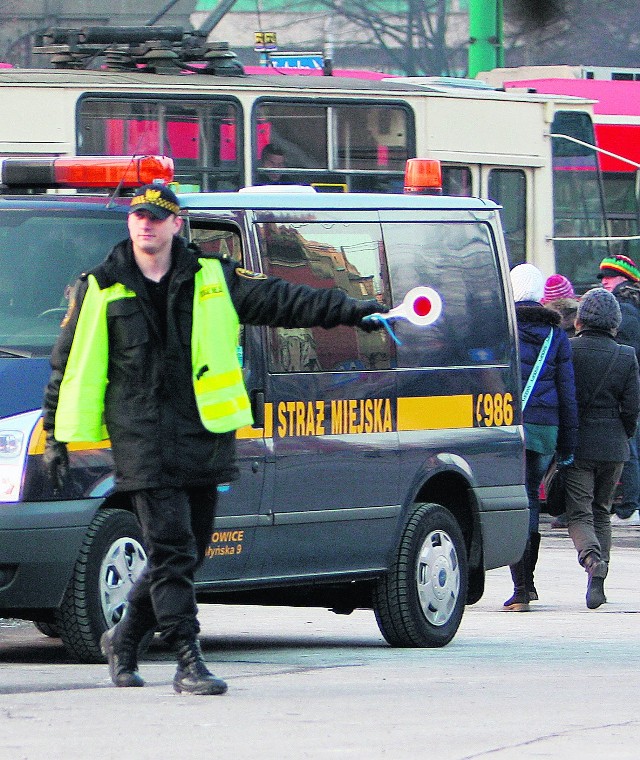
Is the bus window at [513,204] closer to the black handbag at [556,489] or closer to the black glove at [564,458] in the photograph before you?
the black handbag at [556,489]

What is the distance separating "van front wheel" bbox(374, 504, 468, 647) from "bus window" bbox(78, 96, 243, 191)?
18.8 ft

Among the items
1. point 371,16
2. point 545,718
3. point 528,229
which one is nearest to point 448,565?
point 545,718

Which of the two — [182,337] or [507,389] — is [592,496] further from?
[182,337]

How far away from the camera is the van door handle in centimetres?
791

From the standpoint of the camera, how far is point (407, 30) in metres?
42.8

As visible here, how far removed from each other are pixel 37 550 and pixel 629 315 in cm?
781

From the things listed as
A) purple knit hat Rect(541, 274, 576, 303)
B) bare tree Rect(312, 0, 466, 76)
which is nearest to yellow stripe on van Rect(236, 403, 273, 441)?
purple knit hat Rect(541, 274, 576, 303)

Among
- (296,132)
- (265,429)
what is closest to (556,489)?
(265,429)

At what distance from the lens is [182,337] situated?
6395 mm

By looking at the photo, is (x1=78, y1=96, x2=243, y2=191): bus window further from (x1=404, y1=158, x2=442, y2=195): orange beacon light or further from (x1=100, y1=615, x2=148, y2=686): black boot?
(x1=100, y1=615, x2=148, y2=686): black boot

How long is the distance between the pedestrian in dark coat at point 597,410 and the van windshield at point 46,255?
3911mm

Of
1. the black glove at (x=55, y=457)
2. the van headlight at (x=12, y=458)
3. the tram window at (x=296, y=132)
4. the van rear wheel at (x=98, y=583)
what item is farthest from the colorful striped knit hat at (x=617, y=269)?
the black glove at (x=55, y=457)

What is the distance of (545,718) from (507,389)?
2991 mm

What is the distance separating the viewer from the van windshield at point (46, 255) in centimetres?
781
